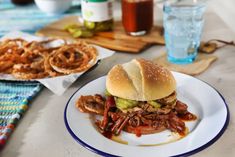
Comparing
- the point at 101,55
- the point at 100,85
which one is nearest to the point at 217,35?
the point at 101,55

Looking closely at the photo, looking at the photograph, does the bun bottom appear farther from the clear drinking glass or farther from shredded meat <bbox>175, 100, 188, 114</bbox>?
the clear drinking glass

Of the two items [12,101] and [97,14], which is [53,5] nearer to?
[97,14]

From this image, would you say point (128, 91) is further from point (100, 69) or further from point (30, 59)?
point (30, 59)

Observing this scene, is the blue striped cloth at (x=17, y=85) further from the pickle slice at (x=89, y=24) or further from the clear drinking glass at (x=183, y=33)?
the clear drinking glass at (x=183, y=33)

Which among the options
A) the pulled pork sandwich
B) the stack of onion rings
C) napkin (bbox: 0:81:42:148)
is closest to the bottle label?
the stack of onion rings

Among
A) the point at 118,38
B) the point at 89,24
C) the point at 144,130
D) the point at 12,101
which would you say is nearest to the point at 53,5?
the point at 89,24

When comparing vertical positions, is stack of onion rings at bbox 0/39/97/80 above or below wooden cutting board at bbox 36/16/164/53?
above

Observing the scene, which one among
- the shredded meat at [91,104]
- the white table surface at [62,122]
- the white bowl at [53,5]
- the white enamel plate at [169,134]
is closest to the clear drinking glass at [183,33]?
the white table surface at [62,122]
